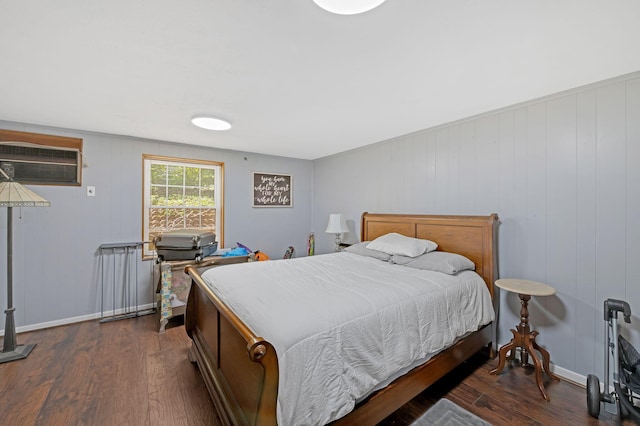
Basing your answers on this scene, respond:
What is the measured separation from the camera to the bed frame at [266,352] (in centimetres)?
117

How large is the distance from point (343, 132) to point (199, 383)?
9.47ft

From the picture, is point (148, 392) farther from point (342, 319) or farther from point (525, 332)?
point (525, 332)

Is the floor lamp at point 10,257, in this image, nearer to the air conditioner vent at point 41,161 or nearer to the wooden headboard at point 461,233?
the air conditioner vent at point 41,161

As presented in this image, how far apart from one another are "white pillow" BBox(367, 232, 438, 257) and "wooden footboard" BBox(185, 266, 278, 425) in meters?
1.84

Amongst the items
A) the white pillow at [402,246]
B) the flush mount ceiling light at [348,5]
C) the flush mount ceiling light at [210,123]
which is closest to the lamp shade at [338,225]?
the white pillow at [402,246]

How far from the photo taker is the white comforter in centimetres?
125

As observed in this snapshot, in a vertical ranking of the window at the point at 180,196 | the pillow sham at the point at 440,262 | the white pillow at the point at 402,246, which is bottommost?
the pillow sham at the point at 440,262

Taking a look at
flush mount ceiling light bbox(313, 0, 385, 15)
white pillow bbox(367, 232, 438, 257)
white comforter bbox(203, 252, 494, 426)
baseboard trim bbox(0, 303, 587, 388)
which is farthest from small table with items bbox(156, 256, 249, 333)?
flush mount ceiling light bbox(313, 0, 385, 15)

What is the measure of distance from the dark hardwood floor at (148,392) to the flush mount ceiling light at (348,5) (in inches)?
93.1

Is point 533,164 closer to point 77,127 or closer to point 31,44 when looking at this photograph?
point 31,44

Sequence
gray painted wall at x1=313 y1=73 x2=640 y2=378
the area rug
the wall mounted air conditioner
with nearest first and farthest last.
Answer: the area rug < gray painted wall at x1=313 y1=73 x2=640 y2=378 < the wall mounted air conditioner

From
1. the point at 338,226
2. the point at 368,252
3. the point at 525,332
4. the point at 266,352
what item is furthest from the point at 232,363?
the point at 338,226

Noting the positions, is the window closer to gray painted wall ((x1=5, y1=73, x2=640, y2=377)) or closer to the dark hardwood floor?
gray painted wall ((x1=5, y1=73, x2=640, y2=377))

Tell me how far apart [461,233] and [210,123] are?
2.82 meters
